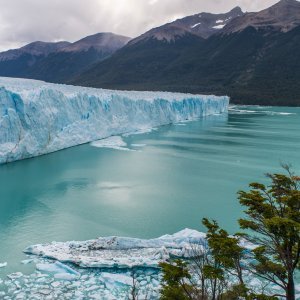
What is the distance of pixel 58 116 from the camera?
595 inches

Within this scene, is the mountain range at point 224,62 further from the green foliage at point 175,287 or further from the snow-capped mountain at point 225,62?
the green foliage at point 175,287

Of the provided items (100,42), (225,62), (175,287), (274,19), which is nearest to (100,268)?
(175,287)

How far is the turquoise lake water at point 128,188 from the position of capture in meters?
7.56

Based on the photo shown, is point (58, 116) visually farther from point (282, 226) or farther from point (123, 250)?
point (282, 226)

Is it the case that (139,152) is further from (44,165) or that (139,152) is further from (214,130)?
(214,130)

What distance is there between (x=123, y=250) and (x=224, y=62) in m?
62.3

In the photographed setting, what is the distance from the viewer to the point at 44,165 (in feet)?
43.7

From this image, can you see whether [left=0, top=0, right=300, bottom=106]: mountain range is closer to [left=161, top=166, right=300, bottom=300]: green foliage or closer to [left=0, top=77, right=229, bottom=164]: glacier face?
[left=0, top=77, right=229, bottom=164]: glacier face

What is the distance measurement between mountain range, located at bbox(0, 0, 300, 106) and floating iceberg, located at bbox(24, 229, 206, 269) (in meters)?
42.2

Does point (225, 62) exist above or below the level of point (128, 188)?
above

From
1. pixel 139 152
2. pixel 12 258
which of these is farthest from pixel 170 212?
pixel 139 152

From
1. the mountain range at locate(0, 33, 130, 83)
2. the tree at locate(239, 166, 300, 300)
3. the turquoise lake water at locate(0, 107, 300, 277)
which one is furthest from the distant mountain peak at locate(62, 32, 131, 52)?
the tree at locate(239, 166, 300, 300)

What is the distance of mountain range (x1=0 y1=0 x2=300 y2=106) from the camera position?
52.2 metres

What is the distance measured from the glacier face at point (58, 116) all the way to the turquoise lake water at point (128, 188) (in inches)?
22.6
